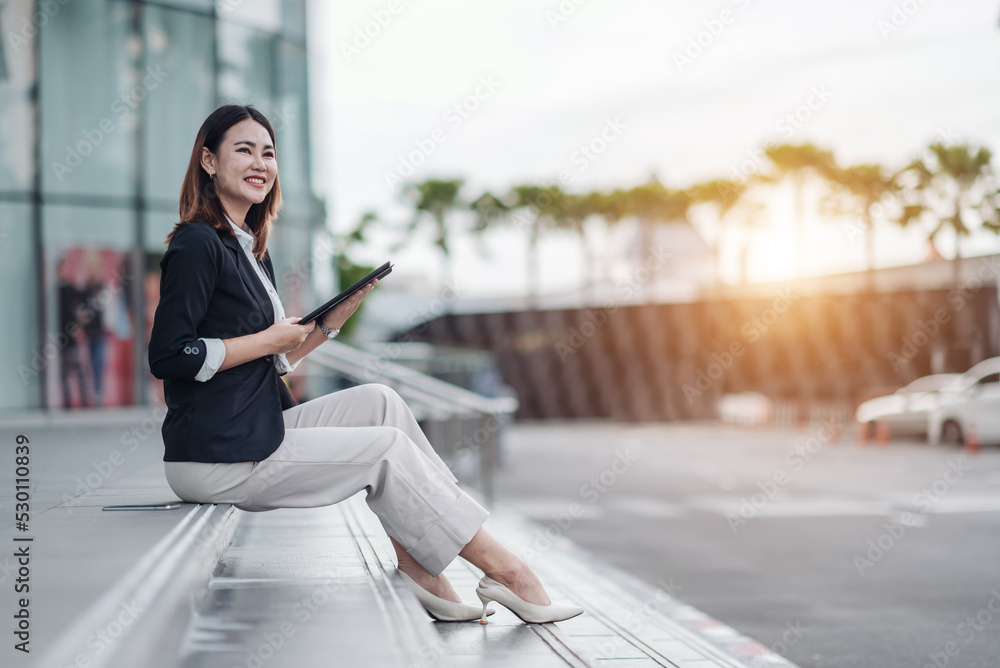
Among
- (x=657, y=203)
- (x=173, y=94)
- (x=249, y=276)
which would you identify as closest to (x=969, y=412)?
(x=173, y=94)

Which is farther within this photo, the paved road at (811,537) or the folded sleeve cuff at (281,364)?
the paved road at (811,537)

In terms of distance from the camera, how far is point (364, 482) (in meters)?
2.96

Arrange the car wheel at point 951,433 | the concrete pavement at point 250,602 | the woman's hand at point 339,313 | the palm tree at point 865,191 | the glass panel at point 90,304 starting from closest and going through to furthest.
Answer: the concrete pavement at point 250,602
the woman's hand at point 339,313
the glass panel at point 90,304
the car wheel at point 951,433
the palm tree at point 865,191

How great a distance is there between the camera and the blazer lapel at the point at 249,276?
3.08 meters

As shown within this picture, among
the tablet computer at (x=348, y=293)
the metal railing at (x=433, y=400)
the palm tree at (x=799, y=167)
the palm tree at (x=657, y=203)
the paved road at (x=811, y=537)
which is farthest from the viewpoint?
the palm tree at (x=657, y=203)

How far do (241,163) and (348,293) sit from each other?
546mm

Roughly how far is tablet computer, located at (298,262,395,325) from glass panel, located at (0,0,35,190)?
33.8ft

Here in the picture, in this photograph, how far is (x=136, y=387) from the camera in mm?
13031

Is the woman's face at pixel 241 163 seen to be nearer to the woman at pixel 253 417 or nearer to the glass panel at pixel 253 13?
the woman at pixel 253 417

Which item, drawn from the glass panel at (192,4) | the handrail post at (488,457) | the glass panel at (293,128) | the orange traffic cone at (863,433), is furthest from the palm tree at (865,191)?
the handrail post at (488,457)

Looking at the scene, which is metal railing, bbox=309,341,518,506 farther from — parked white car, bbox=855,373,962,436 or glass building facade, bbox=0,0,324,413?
parked white car, bbox=855,373,962,436

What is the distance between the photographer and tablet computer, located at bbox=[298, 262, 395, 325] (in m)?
3.05

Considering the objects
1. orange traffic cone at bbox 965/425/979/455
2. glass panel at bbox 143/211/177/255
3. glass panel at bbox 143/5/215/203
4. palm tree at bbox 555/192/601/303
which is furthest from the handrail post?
palm tree at bbox 555/192/601/303

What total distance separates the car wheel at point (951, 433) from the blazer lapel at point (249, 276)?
17.0 metres
